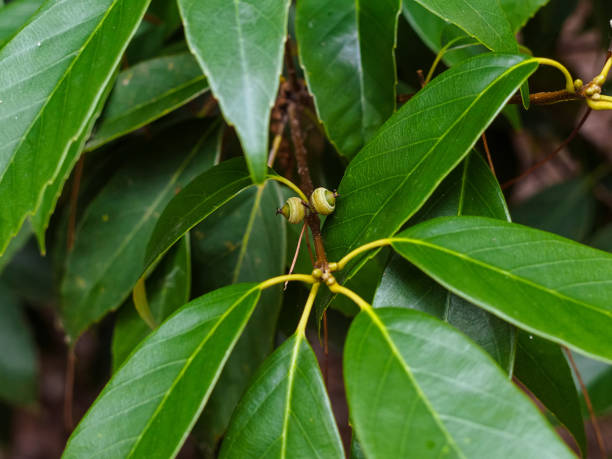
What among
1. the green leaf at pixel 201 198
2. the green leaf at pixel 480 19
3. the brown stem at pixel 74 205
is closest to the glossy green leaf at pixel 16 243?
the brown stem at pixel 74 205

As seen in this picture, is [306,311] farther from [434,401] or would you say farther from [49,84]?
[49,84]

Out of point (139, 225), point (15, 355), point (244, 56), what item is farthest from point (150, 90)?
point (15, 355)

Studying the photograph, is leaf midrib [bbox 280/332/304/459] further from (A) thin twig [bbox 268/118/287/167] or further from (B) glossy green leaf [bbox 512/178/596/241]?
(B) glossy green leaf [bbox 512/178/596/241]

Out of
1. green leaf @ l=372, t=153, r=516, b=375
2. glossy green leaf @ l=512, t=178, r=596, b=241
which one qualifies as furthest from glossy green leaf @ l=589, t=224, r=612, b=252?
green leaf @ l=372, t=153, r=516, b=375

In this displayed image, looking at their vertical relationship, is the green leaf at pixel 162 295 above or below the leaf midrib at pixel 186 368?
below

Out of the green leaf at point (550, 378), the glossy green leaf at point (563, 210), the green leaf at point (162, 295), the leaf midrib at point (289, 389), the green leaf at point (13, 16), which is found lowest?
the glossy green leaf at point (563, 210)

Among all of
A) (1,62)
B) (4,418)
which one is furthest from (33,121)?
(4,418)

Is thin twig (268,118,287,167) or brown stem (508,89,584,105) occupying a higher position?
brown stem (508,89,584,105)

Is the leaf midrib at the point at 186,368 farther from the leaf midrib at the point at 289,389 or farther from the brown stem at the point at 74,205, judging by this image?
the brown stem at the point at 74,205
